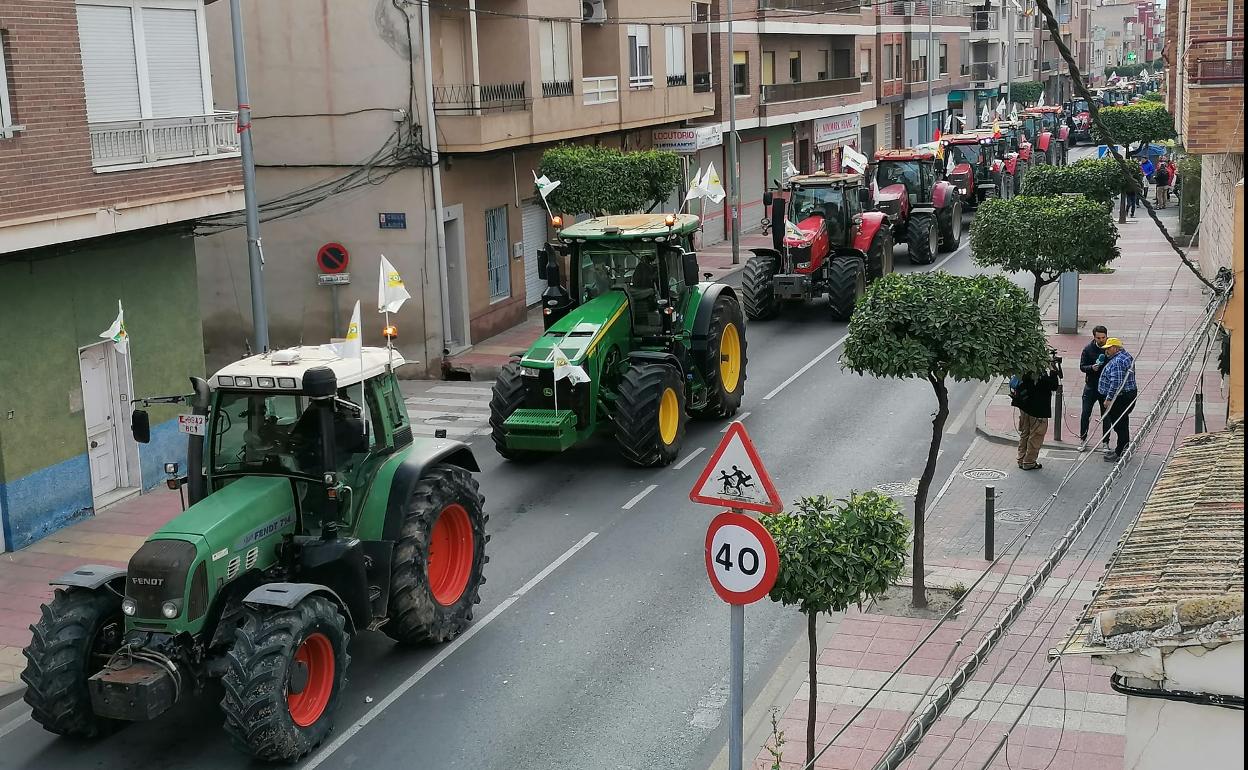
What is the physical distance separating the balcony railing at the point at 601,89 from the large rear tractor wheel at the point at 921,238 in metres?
7.25

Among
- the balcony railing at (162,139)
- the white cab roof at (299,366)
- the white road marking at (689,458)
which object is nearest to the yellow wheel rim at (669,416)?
the white road marking at (689,458)

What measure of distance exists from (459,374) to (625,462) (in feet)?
21.3

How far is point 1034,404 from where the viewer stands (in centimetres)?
1467

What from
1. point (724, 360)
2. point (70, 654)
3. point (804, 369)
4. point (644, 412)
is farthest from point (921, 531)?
point (804, 369)

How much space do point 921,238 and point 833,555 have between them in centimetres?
2278

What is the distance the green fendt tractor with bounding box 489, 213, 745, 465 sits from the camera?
15.0m

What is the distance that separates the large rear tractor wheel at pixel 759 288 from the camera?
2422cm

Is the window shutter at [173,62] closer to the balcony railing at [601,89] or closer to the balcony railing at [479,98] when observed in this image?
the balcony railing at [479,98]

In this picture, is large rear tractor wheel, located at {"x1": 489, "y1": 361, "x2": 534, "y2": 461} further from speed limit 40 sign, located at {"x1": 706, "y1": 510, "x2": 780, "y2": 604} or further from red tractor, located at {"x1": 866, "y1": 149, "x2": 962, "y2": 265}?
red tractor, located at {"x1": 866, "y1": 149, "x2": 962, "y2": 265}

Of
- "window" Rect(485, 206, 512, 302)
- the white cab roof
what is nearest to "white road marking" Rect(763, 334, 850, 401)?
"window" Rect(485, 206, 512, 302)

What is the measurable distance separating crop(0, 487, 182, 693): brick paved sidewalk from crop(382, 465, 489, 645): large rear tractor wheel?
119 inches

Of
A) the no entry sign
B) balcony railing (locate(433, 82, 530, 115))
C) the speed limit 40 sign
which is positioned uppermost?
balcony railing (locate(433, 82, 530, 115))

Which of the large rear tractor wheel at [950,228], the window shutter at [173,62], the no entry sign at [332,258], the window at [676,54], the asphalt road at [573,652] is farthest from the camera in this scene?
the large rear tractor wheel at [950,228]

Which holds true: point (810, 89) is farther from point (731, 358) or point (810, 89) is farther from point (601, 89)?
point (731, 358)
